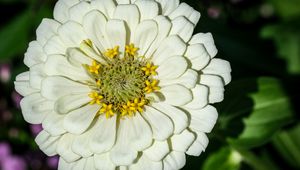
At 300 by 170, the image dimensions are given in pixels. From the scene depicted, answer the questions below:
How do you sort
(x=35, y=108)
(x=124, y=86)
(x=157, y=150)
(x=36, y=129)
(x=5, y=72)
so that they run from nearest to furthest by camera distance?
1. (x=157, y=150)
2. (x=35, y=108)
3. (x=124, y=86)
4. (x=36, y=129)
5. (x=5, y=72)

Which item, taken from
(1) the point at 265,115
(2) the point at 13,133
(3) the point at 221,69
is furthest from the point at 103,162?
(2) the point at 13,133

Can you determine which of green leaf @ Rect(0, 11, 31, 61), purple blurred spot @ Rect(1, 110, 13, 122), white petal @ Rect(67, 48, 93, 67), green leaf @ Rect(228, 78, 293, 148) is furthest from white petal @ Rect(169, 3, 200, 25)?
purple blurred spot @ Rect(1, 110, 13, 122)

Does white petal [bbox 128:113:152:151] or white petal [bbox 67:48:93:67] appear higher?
white petal [bbox 67:48:93:67]

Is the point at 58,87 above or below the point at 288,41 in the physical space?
above

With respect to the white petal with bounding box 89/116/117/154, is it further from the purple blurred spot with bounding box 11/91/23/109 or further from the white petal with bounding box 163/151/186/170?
the purple blurred spot with bounding box 11/91/23/109

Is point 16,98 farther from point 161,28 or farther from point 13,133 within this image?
point 161,28

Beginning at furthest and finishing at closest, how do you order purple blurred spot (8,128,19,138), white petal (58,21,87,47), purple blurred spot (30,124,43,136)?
purple blurred spot (8,128,19,138)
purple blurred spot (30,124,43,136)
white petal (58,21,87,47)

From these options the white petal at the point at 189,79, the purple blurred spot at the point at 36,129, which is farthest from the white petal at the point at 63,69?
the purple blurred spot at the point at 36,129

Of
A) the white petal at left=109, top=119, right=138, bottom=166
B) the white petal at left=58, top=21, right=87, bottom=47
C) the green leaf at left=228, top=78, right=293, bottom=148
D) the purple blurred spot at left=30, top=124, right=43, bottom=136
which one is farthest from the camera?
the purple blurred spot at left=30, top=124, right=43, bottom=136
